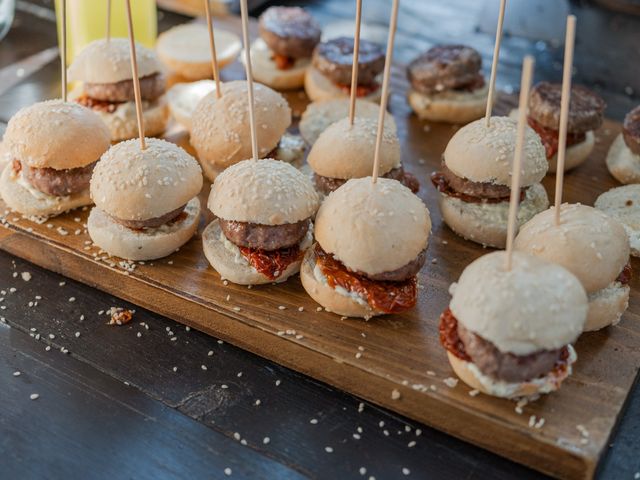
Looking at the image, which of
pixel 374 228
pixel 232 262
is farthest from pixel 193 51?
pixel 374 228

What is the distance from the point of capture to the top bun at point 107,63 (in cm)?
473

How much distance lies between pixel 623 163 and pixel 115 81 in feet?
10.2

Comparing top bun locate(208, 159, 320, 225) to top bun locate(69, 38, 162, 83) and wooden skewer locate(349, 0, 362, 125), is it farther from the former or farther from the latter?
top bun locate(69, 38, 162, 83)

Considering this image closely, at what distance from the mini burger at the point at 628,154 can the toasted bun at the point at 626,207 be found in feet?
0.86

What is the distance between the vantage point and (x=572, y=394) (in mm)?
3230

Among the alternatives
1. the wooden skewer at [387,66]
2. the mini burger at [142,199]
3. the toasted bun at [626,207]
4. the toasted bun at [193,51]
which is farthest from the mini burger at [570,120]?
the toasted bun at [193,51]

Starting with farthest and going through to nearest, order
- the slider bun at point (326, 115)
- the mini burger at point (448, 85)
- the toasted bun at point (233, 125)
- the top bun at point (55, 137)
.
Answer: the mini burger at point (448, 85)
the slider bun at point (326, 115)
the toasted bun at point (233, 125)
the top bun at point (55, 137)

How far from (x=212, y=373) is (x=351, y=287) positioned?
0.75 metres

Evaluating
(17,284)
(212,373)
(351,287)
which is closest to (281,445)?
(212,373)

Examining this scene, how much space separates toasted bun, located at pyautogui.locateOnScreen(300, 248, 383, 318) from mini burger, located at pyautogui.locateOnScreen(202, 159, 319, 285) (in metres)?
0.17

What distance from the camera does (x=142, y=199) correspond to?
3.75 meters

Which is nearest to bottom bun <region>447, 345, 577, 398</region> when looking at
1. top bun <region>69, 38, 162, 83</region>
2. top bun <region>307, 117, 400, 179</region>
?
top bun <region>307, 117, 400, 179</region>

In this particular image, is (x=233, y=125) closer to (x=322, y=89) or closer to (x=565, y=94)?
(x=322, y=89)

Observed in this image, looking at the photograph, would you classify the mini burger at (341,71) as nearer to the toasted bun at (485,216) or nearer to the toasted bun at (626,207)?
the toasted bun at (485,216)
